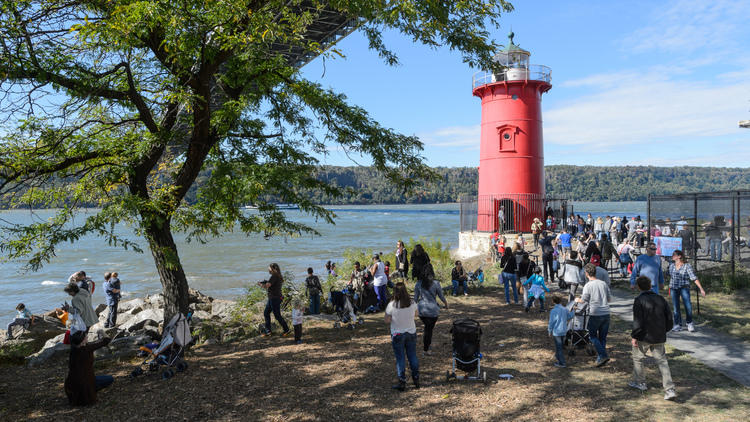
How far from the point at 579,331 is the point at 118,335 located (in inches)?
409

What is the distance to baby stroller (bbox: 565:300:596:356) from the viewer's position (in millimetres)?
7301

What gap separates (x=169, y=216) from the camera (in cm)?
761

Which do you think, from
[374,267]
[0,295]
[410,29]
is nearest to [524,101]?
[374,267]

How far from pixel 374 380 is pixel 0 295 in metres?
27.0

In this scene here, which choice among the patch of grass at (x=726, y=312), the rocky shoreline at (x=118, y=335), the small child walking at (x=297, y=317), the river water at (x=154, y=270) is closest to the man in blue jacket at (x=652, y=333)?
the patch of grass at (x=726, y=312)

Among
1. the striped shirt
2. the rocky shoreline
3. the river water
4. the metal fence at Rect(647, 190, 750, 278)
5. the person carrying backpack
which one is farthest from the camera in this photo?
the river water

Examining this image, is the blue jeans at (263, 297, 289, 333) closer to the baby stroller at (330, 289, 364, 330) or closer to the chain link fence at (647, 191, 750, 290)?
the baby stroller at (330, 289, 364, 330)

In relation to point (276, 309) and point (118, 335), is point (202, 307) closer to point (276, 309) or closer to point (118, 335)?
point (118, 335)

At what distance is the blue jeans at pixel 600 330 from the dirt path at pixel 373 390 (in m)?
0.25

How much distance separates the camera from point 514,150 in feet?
71.9

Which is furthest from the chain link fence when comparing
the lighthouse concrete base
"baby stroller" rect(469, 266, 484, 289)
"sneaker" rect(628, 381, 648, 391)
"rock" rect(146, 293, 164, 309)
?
"rock" rect(146, 293, 164, 309)

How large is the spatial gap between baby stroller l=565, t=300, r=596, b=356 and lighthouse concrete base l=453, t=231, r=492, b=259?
14.2 meters

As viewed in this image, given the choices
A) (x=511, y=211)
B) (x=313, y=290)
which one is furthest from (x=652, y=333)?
(x=511, y=211)

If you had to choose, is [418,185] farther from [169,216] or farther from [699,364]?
[699,364]
